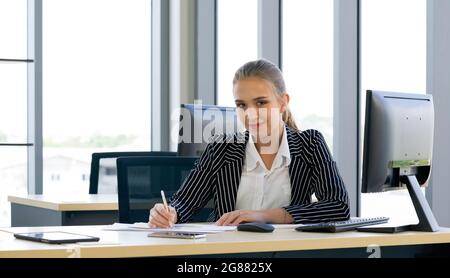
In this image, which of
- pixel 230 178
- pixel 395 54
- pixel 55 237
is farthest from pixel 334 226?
pixel 395 54

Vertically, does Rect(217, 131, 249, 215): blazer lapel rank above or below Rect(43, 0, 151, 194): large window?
below

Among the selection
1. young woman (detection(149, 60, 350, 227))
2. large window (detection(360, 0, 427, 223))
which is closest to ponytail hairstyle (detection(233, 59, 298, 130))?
young woman (detection(149, 60, 350, 227))

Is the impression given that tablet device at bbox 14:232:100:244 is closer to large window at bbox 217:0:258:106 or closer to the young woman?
the young woman

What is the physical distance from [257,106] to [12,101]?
3829 mm

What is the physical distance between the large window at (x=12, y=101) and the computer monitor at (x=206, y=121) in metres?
2.59

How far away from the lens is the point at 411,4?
423cm

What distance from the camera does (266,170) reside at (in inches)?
124

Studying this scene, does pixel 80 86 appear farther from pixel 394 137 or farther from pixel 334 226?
pixel 334 226

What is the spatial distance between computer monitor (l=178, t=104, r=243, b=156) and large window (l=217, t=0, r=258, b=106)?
1.71m

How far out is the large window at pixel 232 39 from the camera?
19.6 ft

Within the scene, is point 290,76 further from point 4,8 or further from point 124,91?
point 4,8

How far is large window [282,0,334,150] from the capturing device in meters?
4.91

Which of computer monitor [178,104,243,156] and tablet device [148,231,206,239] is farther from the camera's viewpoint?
computer monitor [178,104,243,156]
